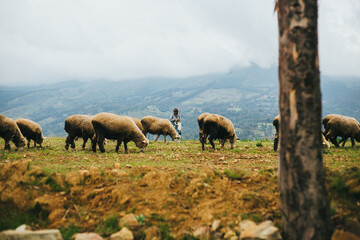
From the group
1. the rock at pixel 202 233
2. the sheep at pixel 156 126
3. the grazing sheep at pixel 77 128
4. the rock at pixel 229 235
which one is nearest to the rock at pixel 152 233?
the rock at pixel 202 233

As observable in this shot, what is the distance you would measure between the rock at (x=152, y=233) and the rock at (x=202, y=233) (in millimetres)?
777

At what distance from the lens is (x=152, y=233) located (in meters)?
4.96

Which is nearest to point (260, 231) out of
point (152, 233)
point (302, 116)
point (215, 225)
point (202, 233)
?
point (215, 225)

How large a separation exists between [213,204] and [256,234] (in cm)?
133

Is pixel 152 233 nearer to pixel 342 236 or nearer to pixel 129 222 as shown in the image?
pixel 129 222

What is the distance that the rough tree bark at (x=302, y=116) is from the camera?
13.9ft

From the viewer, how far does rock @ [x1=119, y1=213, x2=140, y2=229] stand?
515cm

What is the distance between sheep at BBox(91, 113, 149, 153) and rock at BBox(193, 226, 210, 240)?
1085 cm

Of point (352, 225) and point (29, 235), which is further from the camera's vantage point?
point (352, 225)

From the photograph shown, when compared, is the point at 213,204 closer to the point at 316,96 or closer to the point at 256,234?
the point at 256,234

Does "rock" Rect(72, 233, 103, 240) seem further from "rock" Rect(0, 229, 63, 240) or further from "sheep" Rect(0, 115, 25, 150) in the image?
"sheep" Rect(0, 115, 25, 150)

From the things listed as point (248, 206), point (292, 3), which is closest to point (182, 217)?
point (248, 206)

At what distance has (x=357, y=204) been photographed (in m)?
5.31

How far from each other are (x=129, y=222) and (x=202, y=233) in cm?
160
